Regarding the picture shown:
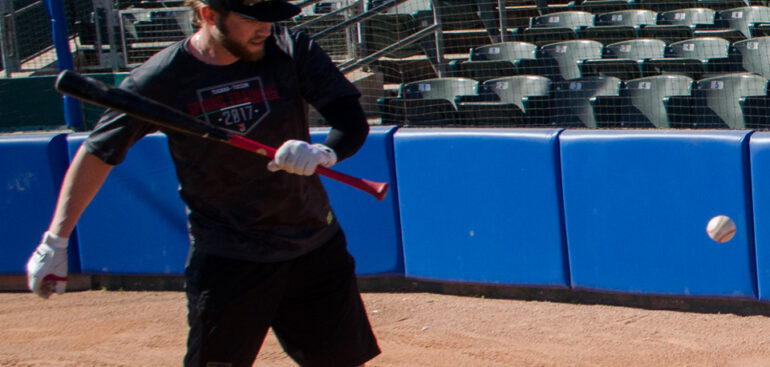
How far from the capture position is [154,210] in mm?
5930

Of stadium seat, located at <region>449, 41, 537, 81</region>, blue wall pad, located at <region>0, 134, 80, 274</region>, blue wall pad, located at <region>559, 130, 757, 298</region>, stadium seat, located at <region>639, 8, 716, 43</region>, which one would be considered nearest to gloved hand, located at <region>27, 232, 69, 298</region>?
blue wall pad, located at <region>559, 130, 757, 298</region>

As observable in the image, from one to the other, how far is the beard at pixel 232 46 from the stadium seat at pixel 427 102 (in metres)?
4.27

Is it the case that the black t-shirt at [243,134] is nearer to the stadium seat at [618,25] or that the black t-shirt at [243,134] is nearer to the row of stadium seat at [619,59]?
the row of stadium seat at [619,59]

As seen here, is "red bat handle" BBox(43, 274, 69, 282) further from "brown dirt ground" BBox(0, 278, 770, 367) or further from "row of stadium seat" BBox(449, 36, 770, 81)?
"row of stadium seat" BBox(449, 36, 770, 81)

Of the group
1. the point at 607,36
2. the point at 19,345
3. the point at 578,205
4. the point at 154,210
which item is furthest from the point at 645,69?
the point at 19,345

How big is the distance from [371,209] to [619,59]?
324cm

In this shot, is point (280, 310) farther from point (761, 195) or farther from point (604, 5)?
point (604, 5)

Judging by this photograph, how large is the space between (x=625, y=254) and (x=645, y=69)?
324cm

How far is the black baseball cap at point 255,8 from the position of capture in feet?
8.14

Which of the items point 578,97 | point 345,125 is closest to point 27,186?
point 345,125

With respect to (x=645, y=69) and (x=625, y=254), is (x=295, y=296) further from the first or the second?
(x=645, y=69)

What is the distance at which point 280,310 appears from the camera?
2844 millimetres

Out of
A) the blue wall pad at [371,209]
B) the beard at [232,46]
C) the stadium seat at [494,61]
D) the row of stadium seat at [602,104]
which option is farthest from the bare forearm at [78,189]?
the stadium seat at [494,61]

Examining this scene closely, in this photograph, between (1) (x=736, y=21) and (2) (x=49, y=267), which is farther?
(1) (x=736, y=21)
